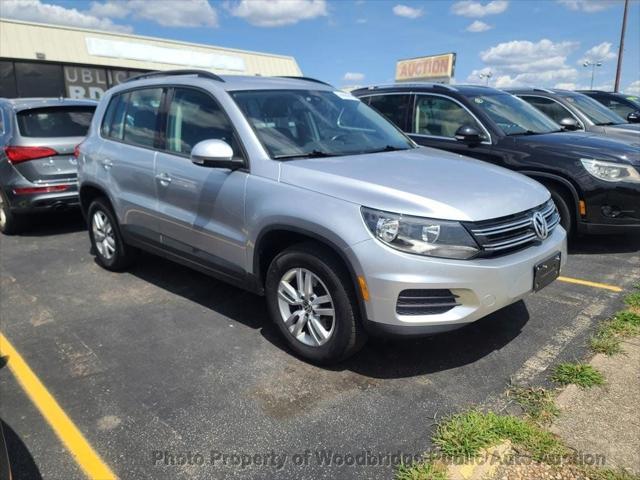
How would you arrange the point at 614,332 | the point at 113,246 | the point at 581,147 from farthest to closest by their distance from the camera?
the point at 581,147, the point at 113,246, the point at 614,332

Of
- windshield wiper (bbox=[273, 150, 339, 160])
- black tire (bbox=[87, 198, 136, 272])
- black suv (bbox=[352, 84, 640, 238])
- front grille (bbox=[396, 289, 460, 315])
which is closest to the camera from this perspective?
front grille (bbox=[396, 289, 460, 315])

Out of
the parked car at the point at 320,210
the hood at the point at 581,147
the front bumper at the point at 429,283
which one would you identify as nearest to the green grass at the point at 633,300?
the parked car at the point at 320,210

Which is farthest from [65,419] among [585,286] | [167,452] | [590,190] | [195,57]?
[195,57]

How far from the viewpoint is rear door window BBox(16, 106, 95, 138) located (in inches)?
254

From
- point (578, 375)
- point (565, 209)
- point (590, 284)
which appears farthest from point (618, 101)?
point (578, 375)

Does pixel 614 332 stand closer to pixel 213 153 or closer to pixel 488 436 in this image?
pixel 488 436

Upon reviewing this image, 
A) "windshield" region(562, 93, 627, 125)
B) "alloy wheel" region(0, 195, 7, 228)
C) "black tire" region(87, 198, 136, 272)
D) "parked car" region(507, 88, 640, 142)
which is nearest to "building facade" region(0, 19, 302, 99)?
"alloy wheel" region(0, 195, 7, 228)

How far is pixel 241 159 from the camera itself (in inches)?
139

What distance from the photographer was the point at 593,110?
8.52 meters

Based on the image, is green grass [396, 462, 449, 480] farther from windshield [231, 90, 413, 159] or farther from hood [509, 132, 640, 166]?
hood [509, 132, 640, 166]

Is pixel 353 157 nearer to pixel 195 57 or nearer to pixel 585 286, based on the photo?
pixel 585 286

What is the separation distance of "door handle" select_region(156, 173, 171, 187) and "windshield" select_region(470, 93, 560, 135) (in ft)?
12.3

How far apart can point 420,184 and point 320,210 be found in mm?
616

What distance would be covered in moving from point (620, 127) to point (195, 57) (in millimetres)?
25890
